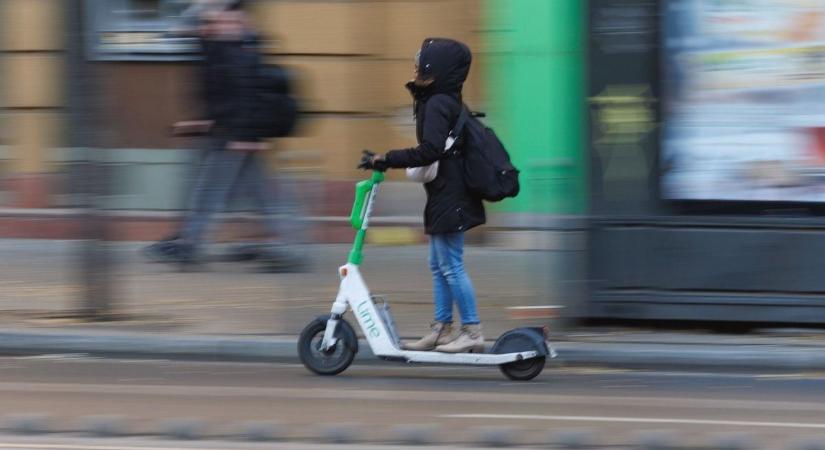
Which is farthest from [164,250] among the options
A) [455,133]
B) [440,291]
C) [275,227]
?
[455,133]

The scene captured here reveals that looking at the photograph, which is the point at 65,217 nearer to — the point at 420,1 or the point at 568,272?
the point at 420,1

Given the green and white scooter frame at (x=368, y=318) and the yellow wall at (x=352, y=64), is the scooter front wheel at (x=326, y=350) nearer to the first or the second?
the green and white scooter frame at (x=368, y=318)

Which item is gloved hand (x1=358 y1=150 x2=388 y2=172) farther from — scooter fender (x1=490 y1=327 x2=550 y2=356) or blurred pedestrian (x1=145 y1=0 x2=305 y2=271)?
blurred pedestrian (x1=145 y1=0 x2=305 y2=271)

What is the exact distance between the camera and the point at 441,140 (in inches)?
264

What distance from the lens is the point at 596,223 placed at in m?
8.14

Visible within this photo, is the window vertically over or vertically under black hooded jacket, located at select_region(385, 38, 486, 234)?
over

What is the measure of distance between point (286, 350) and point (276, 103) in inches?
98.9

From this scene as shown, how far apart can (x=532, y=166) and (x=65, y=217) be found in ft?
12.8

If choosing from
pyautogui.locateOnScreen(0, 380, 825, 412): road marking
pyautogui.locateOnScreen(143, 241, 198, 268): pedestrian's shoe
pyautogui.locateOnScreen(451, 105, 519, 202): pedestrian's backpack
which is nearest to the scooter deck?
pyautogui.locateOnScreen(0, 380, 825, 412): road marking

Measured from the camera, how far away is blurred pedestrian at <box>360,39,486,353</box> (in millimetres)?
6711

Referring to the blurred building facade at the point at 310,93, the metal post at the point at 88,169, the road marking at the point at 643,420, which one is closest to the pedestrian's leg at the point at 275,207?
the blurred building facade at the point at 310,93

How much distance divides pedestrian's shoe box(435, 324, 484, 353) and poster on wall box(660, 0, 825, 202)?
1.81m

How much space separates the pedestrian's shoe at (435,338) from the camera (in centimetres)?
701

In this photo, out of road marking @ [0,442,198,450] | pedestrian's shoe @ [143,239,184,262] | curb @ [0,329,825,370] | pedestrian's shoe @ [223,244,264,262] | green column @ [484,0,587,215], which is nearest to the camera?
road marking @ [0,442,198,450]
